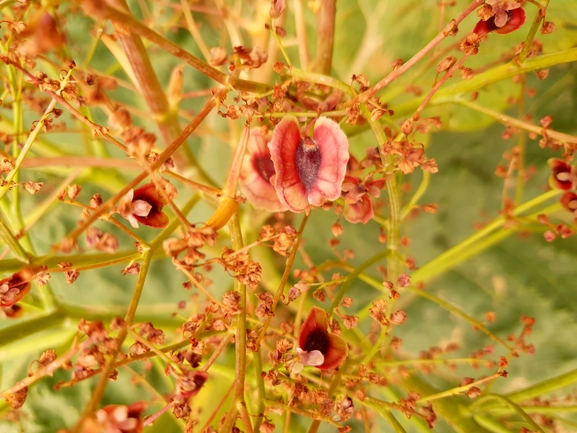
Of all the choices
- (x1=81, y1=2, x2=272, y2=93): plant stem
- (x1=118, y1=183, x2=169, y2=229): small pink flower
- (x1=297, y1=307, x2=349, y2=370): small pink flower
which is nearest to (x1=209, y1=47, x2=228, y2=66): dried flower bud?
(x1=81, y1=2, x2=272, y2=93): plant stem

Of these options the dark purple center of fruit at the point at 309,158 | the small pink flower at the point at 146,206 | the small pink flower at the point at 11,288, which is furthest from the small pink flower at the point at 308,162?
the small pink flower at the point at 11,288

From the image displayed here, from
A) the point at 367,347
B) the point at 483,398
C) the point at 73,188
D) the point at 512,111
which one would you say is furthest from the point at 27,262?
the point at 512,111

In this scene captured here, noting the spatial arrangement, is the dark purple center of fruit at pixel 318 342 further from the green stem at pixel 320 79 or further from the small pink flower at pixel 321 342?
the green stem at pixel 320 79

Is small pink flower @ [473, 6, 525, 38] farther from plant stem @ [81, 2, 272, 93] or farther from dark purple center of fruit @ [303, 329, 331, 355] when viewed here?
dark purple center of fruit @ [303, 329, 331, 355]

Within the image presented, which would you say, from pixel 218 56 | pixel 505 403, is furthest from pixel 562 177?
pixel 218 56

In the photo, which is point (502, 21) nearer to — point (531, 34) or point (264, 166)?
point (531, 34)

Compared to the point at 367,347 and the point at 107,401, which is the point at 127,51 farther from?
the point at 107,401
